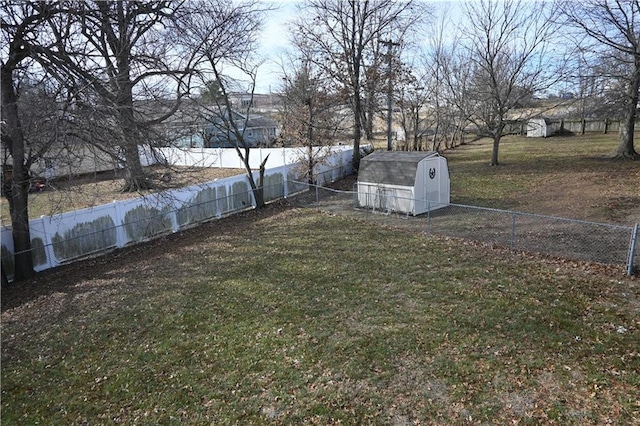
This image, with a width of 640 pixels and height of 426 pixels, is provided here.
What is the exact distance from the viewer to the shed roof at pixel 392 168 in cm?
1484

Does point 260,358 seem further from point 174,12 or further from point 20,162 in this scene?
point 174,12

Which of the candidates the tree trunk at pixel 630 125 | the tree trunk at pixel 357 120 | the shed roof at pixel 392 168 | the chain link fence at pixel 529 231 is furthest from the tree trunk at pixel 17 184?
the tree trunk at pixel 630 125

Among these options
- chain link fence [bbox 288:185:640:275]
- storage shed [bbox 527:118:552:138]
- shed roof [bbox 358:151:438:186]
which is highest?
storage shed [bbox 527:118:552:138]

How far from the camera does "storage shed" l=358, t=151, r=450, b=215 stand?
14.8 m

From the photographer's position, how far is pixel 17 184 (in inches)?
375

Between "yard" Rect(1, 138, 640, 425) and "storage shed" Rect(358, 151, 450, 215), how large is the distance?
10.4 ft

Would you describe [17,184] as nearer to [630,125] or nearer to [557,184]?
[557,184]

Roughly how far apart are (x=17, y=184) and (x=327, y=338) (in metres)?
7.95

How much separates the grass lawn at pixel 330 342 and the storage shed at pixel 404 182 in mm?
3877

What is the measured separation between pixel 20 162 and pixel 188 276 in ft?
15.3

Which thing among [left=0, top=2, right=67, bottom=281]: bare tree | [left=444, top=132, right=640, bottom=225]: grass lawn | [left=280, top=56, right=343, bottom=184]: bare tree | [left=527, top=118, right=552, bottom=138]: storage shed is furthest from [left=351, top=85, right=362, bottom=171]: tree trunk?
[left=527, top=118, right=552, bottom=138]: storage shed

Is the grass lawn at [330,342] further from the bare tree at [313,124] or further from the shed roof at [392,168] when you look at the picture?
the bare tree at [313,124]

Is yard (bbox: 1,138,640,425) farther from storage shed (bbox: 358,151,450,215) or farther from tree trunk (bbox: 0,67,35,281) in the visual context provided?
storage shed (bbox: 358,151,450,215)

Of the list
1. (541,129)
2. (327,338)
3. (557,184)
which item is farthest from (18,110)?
(541,129)
